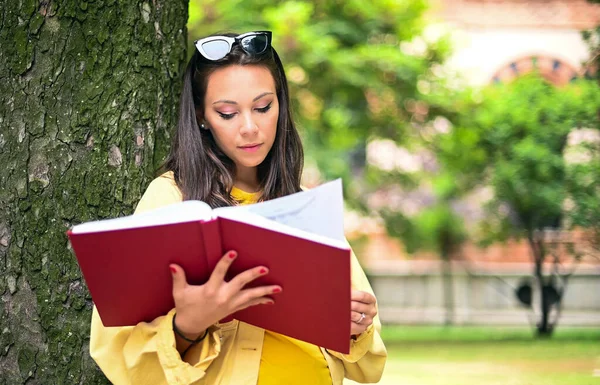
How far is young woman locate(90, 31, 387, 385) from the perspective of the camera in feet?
6.64

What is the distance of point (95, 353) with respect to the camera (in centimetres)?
219

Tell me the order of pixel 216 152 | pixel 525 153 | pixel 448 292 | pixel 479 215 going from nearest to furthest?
pixel 216 152, pixel 525 153, pixel 479 215, pixel 448 292

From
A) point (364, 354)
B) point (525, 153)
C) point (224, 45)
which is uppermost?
point (224, 45)

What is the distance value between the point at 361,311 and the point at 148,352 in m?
0.54

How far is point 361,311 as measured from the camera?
7.23ft

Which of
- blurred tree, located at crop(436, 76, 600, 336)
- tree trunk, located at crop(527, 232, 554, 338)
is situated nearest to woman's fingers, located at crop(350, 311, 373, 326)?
blurred tree, located at crop(436, 76, 600, 336)

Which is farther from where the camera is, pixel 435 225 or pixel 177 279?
pixel 435 225

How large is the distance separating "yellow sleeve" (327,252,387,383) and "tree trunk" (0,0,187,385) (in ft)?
2.66

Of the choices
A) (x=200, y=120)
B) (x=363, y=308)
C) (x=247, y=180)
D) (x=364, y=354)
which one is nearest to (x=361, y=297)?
(x=363, y=308)

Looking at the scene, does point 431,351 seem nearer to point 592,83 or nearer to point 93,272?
point 592,83

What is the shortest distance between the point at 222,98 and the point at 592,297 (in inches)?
541

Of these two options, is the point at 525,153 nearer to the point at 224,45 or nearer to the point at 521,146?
the point at 521,146

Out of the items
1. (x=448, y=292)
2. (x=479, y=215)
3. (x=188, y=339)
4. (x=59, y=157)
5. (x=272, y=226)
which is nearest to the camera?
(x=272, y=226)

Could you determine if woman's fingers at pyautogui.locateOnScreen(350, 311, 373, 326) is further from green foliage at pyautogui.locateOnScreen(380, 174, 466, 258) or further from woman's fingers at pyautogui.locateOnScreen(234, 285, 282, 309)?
green foliage at pyautogui.locateOnScreen(380, 174, 466, 258)
